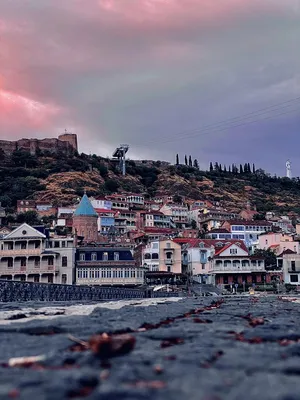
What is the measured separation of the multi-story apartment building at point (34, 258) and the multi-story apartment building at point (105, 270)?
1.48m

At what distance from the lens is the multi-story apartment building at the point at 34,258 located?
218 ft

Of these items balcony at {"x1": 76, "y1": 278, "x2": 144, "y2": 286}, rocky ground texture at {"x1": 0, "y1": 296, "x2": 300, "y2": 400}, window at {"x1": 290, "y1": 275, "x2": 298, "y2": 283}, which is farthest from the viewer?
window at {"x1": 290, "y1": 275, "x2": 298, "y2": 283}

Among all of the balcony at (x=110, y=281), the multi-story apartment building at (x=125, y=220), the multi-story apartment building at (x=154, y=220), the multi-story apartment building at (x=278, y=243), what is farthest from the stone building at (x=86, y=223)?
the multi-story apartment building at (x=278, y=243)

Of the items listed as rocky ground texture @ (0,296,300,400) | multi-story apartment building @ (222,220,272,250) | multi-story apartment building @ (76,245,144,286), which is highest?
multi-story apartment building @ (222,220,272,250)

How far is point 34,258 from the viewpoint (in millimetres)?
67000

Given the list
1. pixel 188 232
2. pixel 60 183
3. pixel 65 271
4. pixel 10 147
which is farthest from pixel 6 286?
pixel 10 147

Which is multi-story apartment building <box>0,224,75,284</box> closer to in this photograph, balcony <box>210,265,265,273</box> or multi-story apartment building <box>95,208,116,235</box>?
balcony <box>210,265,265,273</box>

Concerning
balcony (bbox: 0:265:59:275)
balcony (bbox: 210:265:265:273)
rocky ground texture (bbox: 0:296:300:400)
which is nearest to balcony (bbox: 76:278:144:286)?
balcony (bbox: 0:265:59:275)

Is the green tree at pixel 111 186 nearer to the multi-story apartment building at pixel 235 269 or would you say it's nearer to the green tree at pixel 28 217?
the green tree at pixel 28 217

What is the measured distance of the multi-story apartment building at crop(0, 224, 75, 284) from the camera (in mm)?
66562

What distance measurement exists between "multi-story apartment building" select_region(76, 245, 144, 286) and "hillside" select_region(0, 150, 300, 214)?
213 ft

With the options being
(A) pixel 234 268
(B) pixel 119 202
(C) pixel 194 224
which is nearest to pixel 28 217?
(B) pixel 119 202

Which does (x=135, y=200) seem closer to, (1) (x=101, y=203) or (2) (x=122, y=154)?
(1) (x=101, y=203)

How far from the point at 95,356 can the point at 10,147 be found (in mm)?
183353
